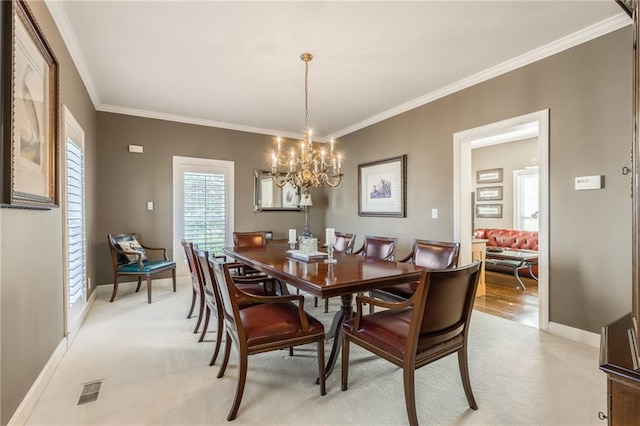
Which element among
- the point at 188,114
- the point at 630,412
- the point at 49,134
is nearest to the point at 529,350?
the point at 630,412

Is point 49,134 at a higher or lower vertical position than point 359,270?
higher

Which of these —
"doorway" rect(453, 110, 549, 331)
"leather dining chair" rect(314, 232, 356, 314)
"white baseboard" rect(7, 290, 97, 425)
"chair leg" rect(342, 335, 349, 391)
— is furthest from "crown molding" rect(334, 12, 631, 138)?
"white baseboard" rect(7, 290, 97, 425)

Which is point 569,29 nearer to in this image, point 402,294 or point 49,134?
point 402,294

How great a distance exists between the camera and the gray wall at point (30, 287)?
151 centimetres

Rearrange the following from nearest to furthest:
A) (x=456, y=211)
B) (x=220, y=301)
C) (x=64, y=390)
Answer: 1. (x=64, y=390)
2. (x=220, y=301)
3. (x=456, y=211)

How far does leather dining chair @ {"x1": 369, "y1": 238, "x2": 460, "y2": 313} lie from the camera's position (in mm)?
2727

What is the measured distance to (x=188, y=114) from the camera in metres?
4.78

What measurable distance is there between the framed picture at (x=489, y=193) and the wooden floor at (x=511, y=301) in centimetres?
206

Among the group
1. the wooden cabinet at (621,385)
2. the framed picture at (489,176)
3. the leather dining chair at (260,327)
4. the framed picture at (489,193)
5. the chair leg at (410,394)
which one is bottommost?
the chair leg at (410,394)

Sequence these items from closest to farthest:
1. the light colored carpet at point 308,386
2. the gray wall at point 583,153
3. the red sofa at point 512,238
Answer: the light colored carpet at point 308,386
the gray wall at point 583,153
the red sofa at point 512,238

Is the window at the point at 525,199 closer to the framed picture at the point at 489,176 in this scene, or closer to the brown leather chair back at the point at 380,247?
the framed picture at the point at 489,176

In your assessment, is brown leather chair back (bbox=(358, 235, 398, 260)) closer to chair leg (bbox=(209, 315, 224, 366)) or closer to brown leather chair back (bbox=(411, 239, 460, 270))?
brown leather chair back (bbox=(411, 239, 460, 270))

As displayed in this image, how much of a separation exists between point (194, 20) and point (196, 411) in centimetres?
277

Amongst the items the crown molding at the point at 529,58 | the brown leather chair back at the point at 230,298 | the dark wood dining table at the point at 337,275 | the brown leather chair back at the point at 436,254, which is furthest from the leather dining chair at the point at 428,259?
the crown molding at the point at 529,58
